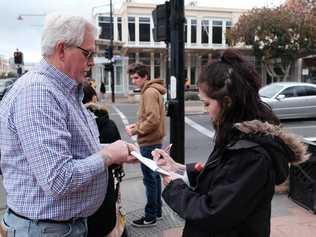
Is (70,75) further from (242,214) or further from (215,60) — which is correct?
(242,214)

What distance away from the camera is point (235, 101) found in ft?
6.19

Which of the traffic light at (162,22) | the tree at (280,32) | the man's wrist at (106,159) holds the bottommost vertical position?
the man's wrist at (106,159)

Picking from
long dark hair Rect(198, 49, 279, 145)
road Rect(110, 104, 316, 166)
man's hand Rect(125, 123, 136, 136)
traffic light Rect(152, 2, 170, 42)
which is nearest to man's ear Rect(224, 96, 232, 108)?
long dark hair Rect(198, 49, 279, 145)

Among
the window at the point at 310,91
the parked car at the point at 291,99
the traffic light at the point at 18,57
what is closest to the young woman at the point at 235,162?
the parked car at the point at 291,99

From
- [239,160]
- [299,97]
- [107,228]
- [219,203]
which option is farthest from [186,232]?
[299,97]

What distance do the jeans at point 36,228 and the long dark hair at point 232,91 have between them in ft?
2.64

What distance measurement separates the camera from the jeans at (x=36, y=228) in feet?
6.37

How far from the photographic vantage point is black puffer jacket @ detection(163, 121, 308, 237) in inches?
68.1

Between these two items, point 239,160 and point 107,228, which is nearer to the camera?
point 239,160

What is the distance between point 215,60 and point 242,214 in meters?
0.70

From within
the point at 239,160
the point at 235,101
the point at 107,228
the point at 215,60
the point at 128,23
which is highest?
the point at 128,23

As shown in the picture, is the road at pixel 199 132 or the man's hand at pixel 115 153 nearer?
the man's hand at pixel 115 153

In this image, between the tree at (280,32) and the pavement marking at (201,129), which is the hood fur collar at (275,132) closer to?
the pavement marking at (201,129)

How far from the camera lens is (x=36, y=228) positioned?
1.94m
